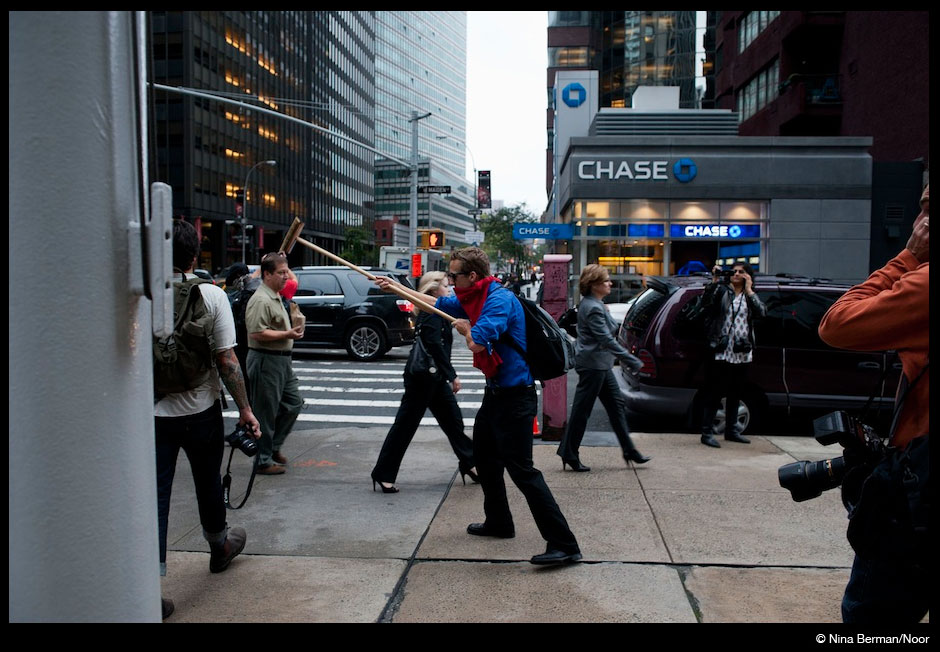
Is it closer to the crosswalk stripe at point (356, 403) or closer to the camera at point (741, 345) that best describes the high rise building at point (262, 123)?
the crosswalk stripe at point (356, 403)

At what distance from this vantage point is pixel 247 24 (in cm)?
7275

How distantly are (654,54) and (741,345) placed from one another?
49987 mm

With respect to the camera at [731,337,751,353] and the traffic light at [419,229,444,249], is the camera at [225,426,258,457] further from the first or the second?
the traffic light at [419,229,444,249]

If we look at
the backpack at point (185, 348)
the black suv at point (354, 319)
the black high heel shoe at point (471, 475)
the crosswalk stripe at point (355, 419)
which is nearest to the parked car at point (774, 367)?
the crosswalk stripe at point (355, 419)

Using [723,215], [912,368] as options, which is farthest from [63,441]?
[723,215]

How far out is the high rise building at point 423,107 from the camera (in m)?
128

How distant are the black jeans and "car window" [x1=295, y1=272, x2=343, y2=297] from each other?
11581 mm

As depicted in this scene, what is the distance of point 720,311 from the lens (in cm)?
754

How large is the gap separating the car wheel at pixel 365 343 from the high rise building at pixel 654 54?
3071 cm

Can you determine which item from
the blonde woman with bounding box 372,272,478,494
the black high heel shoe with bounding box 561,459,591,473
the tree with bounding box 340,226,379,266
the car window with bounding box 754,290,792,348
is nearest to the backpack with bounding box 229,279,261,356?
the blonde woman with bounding box 372,272,478,494

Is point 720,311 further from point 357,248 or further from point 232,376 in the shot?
point 357,248

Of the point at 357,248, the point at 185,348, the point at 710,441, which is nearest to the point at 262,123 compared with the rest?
the point at 357,248

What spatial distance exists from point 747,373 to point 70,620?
24.0 feet

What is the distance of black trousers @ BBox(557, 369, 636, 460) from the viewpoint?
664 centimetres
